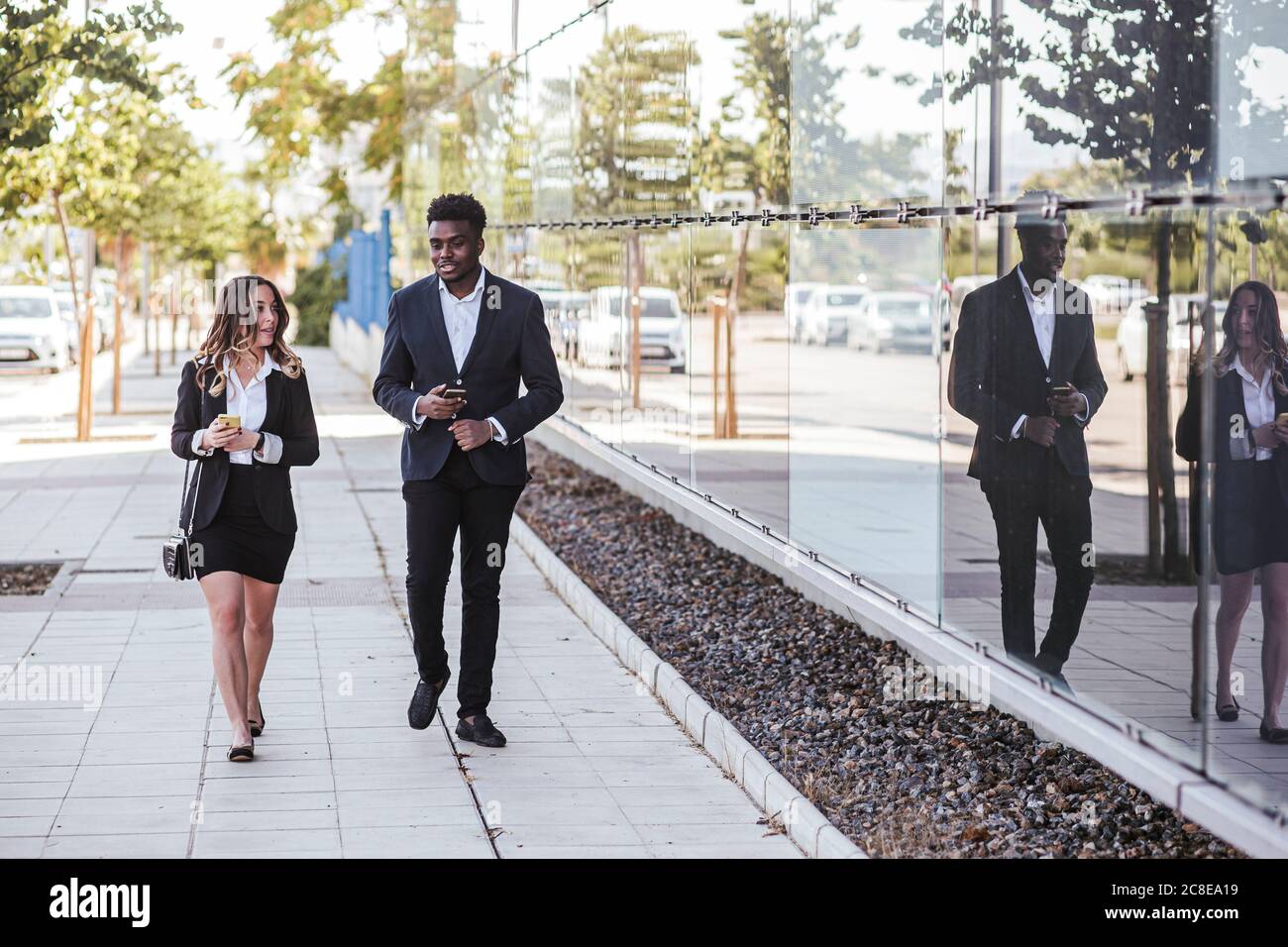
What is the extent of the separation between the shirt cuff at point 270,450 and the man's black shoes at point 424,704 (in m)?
1.01

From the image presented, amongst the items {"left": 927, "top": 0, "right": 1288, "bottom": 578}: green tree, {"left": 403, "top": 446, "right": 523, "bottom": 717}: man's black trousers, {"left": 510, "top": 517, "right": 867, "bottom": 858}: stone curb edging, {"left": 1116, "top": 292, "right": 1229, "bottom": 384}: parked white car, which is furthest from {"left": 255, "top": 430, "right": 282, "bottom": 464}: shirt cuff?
{"left": 1116, "top": 292, "right": 1229, "bottom": 384}: parked white car

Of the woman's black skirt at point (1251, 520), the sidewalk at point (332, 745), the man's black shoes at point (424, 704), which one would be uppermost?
the woman's black skirt at point (1251, 520)

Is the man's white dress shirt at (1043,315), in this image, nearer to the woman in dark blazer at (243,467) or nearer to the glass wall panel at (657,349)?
the woman in dark blazer at (243,467)

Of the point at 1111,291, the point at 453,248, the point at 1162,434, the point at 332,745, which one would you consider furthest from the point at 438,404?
the point at 1162,434

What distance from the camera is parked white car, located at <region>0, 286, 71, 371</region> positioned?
33.1 m

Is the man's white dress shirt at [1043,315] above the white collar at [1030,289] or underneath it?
underneath

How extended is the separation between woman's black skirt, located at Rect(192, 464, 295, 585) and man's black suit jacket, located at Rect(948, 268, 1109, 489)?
2.49 meters

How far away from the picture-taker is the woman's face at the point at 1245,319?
4512 mm

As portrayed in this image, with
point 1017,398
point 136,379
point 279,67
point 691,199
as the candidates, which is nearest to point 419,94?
point 279,67

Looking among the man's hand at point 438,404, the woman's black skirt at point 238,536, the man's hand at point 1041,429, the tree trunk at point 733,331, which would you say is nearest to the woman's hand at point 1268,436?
the man's hand at point 1041,429

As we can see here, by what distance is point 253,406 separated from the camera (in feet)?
22.6

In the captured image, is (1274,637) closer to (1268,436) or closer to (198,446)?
(1268,436)
